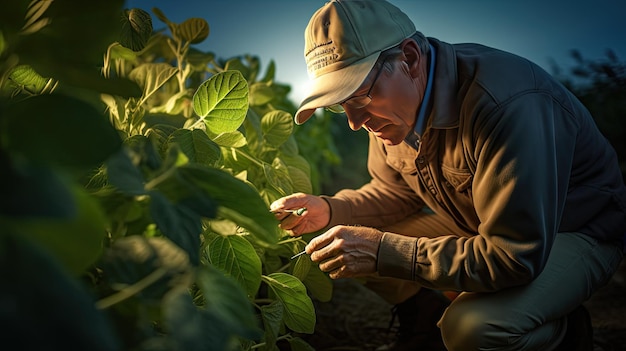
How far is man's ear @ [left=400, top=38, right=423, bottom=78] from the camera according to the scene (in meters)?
0.91

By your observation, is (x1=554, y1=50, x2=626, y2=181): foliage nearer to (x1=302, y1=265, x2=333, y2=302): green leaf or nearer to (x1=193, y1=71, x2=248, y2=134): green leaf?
(x1=302, y1=265, x2=333, y2=302): green leaf

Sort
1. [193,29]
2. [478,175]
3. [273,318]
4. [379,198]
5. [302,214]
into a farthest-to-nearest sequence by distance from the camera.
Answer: [379,198] < [193,29] < [302,214] < [478,175] < [273,318]

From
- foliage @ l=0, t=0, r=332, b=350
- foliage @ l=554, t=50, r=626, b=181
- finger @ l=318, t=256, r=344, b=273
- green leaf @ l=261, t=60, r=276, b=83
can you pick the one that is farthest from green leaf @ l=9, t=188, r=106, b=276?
foliage @ l=554, t=50, r=626, b=181

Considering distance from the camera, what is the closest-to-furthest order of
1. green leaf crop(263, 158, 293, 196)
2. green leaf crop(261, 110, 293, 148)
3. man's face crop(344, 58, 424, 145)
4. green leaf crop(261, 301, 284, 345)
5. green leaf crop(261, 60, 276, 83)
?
green leaf crop(261, 301, 284, 345) < man's face crop(344, 58, 424, 145) < green leaf crop(263, 158, 293, 196) < green leaf crop(261, 110, 293, 148) < green leaf crop(261, 60, 276, 83)

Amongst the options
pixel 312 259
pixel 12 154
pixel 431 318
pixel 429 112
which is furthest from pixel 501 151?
pixel 12 154

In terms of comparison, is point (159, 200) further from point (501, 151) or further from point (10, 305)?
point (501, 151)

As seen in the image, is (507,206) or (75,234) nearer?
(75,234)

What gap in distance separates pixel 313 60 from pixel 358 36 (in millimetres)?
101

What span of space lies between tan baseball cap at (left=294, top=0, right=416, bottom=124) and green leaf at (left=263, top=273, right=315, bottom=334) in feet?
0.98

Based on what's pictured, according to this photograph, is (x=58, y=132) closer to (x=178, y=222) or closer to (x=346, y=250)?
(x=178, y=222)

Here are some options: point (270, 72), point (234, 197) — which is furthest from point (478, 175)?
point (270, 72)

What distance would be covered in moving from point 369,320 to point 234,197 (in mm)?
1176

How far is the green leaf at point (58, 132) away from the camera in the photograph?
1.02 feet

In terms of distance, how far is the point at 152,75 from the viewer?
108 cm
